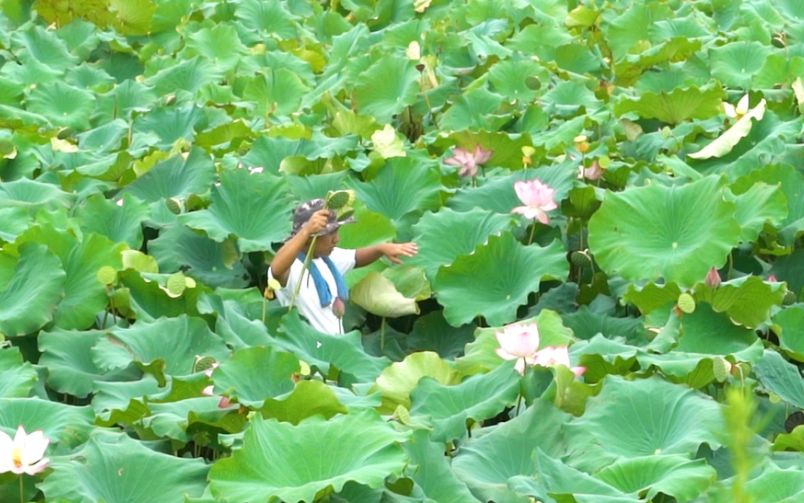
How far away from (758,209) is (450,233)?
0.85 meters

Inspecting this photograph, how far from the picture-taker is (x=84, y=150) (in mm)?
5395

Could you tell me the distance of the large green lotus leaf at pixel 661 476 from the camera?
8.58 ft

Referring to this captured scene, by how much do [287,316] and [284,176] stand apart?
105 cm

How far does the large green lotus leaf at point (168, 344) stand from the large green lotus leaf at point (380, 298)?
2.23 feet

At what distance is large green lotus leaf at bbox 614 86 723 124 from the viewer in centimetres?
527

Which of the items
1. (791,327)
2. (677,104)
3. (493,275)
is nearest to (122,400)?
(493,275)

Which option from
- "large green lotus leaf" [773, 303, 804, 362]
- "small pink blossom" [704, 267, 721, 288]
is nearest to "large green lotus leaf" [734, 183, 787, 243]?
"small pink blossom" [704, 267, 721, 288]

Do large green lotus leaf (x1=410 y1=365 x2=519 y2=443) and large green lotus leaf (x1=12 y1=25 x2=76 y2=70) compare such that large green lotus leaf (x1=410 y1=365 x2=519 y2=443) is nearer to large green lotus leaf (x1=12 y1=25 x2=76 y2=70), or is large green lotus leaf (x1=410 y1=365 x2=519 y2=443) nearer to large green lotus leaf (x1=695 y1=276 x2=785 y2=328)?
large green lotus leaf (x1=695 y1=276 x2=785 y2=328)

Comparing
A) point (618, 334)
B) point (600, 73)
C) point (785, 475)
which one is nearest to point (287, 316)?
point (618, 334)

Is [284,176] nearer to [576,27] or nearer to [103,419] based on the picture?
[103,419]

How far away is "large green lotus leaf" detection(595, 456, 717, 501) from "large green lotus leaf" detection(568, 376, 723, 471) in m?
0.12

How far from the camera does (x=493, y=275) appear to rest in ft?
13.4

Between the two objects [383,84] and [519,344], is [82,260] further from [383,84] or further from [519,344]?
[383,84]

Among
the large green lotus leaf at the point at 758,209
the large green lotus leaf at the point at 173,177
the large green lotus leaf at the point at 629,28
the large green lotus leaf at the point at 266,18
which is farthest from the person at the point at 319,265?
the large green lotus leaf at the point at 266,18
